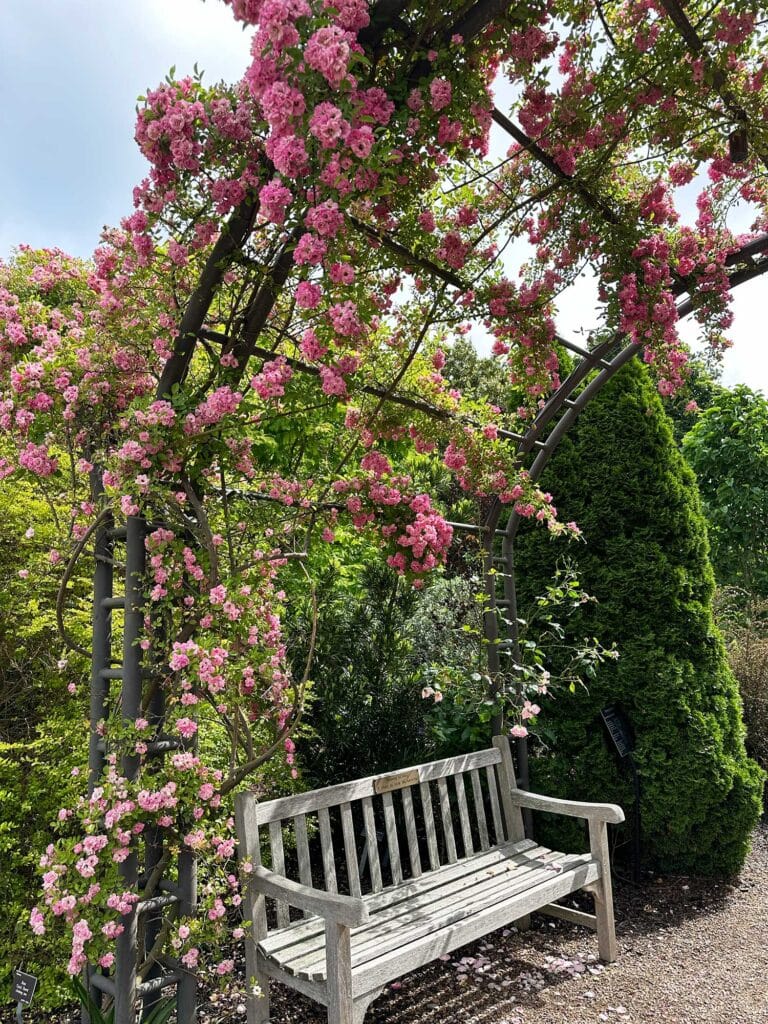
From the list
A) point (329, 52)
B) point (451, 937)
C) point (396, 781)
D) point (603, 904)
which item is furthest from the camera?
point (603, 904)

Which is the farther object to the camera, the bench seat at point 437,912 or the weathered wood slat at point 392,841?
the weathered wood slat at point 392,841

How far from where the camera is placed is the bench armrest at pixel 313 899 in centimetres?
232

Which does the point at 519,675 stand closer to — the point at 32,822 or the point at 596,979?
the point at 596,979

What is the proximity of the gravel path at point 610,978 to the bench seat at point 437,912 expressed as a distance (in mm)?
382

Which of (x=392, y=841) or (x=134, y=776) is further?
(x=392, y=841)

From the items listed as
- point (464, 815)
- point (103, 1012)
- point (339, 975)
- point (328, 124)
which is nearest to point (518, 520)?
point (464, 815)

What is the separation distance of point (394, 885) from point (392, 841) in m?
0.18

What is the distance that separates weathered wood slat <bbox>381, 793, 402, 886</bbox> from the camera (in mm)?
3195

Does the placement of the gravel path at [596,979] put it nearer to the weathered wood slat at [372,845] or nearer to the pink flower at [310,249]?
the weathered wood slat at [372,845]

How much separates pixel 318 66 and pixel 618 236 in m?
1.63

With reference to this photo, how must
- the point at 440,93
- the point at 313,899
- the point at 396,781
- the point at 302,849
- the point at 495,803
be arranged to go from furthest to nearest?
the point at 495,803, the point at 396,781, the point at 302,849, the point at 313,899, the point at 440,93

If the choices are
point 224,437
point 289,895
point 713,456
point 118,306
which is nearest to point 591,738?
point 289,895

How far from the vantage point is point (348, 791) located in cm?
309

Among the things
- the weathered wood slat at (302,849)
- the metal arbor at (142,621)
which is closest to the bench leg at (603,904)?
the weathered wood slat at (302,849)
